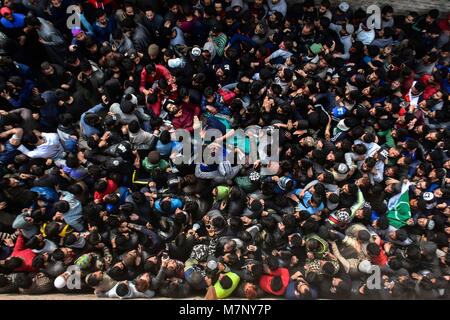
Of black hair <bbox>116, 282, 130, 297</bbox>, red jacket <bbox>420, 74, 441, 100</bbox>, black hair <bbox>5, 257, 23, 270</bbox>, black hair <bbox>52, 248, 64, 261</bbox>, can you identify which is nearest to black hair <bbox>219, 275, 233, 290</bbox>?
black hair <bbox>116, 282, 130, 297</bbox>

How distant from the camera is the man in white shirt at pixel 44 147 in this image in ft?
17.5

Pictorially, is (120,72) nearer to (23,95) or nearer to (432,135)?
(23,95)

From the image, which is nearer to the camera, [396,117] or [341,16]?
[396,117]

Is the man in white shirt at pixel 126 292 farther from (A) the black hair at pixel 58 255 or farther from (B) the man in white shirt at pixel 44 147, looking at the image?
(B) the man in white shirt at pixel 44 147

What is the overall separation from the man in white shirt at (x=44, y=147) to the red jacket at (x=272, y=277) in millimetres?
3086

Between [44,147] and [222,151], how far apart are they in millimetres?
2274

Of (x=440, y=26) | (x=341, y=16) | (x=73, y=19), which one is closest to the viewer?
(x=73, y=19)

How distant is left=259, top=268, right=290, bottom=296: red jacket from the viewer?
4942 mm

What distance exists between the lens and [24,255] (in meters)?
4.84

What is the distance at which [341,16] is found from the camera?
258 inches

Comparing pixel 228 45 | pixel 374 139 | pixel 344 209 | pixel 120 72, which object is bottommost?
pixel 344 209

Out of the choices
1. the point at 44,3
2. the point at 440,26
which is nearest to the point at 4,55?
the point at 44,3

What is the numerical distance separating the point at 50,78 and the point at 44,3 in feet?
3.61

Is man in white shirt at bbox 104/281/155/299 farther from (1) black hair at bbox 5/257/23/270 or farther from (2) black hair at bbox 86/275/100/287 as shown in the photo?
(1) black hair at bbox 5/257/23/270
